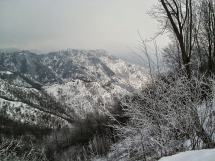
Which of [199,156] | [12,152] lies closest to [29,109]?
[12,152]

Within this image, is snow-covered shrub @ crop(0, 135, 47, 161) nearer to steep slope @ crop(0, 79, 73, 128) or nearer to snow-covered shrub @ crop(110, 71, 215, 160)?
snow-covered shrub @ crop(110, 71, 215, 160)

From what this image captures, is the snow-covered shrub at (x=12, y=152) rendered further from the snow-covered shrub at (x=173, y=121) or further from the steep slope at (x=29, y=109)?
the steep slope at (x=29, y=109)

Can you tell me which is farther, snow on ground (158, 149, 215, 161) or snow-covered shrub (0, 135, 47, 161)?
snow-covered shrub (0, 135, 47, 161)

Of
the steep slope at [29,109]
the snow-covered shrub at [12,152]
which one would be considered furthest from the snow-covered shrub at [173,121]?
the steep slope at [29,109]

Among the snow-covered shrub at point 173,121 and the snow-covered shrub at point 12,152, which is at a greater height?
the snow-covered shrub at point 173,121

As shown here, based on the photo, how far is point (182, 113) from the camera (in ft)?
11.5

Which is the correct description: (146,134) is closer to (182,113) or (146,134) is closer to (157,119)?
(157,119)

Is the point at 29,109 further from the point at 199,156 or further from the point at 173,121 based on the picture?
the point at 199,156

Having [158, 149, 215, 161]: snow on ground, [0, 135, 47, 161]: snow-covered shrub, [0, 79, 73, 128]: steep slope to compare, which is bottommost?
[0, 79, 73, 128]: steep slope

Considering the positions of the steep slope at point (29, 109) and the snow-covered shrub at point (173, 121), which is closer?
the snow-covered shrub at point (173, 121)

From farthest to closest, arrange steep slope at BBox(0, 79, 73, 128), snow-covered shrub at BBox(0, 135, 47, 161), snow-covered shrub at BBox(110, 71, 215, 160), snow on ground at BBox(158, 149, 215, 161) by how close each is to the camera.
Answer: steep slope at BBox(0, 79, 73, 128), snow-covered shrub at BBox(0, 135, 47, 161), snow-covered shrub at BBox(110, 71, 215, 160), snow on ground at BBox(158, 149, 215, 161)

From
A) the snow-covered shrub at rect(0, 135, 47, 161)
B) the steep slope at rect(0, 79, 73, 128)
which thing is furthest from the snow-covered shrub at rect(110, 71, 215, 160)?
the steep slope at rect(0, 79, 73, 128)

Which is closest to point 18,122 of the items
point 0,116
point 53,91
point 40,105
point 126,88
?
point 0,116

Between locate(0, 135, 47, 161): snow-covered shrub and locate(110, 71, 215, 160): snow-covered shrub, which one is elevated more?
locate(110, 71, 215, 160): snow-covered shrub
